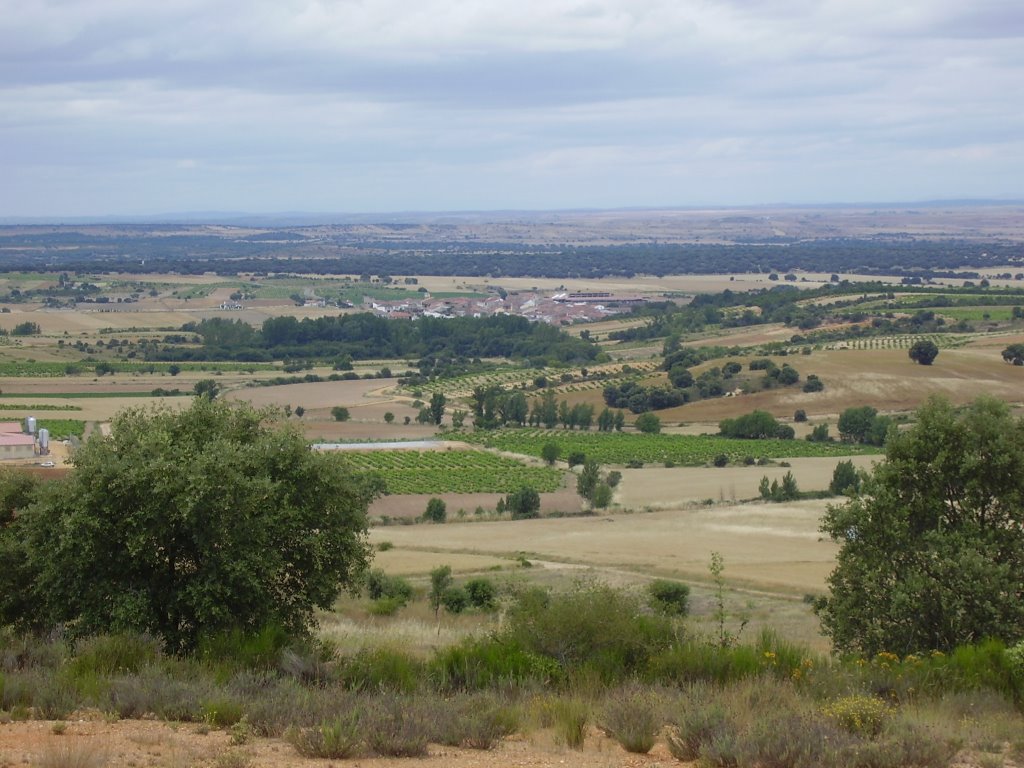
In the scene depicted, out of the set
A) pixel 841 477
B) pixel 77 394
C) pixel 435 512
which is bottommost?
pixel 77 394

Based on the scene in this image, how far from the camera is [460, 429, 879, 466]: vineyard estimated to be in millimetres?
68062

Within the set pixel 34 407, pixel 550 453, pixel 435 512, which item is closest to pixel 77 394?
pixel 34 407

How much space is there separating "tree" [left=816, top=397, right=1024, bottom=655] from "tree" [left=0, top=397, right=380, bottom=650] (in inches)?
293

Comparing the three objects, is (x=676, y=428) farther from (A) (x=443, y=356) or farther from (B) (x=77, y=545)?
(B) (x=77, y=545)

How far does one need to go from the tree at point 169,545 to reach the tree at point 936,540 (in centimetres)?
743

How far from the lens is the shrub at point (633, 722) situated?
34.2 ft

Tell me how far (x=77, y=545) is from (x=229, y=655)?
2910 mm

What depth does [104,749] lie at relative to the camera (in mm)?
9531

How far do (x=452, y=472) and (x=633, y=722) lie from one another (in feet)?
172

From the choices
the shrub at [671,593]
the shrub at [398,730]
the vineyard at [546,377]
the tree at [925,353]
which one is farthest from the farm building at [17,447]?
the tree at [925,353]

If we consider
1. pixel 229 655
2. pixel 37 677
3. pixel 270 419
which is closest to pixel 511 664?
pixel 229 655

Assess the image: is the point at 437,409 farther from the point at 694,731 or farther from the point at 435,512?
the point at 694,731

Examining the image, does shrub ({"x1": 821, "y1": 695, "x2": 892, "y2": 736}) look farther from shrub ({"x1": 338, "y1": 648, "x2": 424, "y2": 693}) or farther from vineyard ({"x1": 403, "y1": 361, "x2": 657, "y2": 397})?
vineyard ({"x1": 403, "y1": 361, "x2": 657, "y2": 397})

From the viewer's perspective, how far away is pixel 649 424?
266 feet
